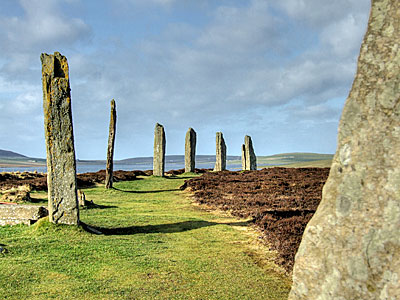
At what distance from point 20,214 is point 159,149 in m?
19.6

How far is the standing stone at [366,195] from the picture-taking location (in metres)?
3.11

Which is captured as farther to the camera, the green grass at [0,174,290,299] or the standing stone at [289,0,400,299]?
the green grass at [0,174,290,299]

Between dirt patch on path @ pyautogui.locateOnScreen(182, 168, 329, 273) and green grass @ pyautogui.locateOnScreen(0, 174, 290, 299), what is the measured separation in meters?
0.53

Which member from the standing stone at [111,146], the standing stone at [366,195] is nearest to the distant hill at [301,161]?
the standing stone at [111,146]

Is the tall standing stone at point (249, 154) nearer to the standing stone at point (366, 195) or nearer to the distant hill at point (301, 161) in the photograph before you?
the distant hill at point (301, 161)

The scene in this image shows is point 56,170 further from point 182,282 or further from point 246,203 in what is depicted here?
point 246,203

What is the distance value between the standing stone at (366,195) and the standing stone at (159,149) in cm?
2667

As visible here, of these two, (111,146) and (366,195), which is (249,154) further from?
(366,195)

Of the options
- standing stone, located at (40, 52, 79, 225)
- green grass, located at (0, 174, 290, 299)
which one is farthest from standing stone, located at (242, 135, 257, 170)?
standing stone, located at (40, 52, 79, 225)

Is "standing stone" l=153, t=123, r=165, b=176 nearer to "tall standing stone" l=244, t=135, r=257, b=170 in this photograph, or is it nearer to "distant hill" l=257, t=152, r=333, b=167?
"tall standing stone" l=244, t=135, r=257, b=170

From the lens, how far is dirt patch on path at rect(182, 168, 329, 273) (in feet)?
29.7

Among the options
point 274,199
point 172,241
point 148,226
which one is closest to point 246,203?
point 274,199

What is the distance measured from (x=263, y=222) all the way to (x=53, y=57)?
805 cm

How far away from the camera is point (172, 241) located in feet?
29.9
